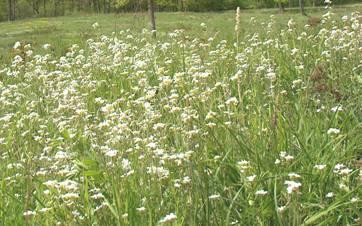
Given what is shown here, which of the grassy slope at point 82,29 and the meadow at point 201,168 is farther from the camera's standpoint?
the grassy slope at point 82,29

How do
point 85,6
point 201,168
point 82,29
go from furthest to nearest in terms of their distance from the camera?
point 85,6 → point 82,29 → point 201,168

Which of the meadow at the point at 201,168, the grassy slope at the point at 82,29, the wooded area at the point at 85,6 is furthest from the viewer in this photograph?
the wooded area at the point at 85,6

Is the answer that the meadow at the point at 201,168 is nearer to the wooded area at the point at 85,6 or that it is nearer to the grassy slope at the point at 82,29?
the grassy slope at the point at 82,29

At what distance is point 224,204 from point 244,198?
1.14ft

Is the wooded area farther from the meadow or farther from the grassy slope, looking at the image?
the meadow

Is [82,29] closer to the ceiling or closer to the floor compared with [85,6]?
closer to the floor

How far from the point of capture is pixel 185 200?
322 centimetres

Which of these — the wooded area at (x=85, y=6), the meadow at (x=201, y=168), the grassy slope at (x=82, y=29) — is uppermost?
the wooded area at (x=85, y=6)

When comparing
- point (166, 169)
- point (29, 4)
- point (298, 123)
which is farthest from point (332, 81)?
point (29, 4)

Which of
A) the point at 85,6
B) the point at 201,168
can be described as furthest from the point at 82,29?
the point at 85,6

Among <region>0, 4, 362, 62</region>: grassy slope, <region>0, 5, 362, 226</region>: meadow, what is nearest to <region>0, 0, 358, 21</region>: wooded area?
<region>0, 4, 362, 62</region>: grassy slope

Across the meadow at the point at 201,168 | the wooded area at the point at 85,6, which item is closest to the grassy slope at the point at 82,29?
the meadow at the point at 201,168

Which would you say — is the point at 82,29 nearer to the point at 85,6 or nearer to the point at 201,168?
the point at 201,168

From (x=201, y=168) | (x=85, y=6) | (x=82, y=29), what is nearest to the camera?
(x=201, y=168)
